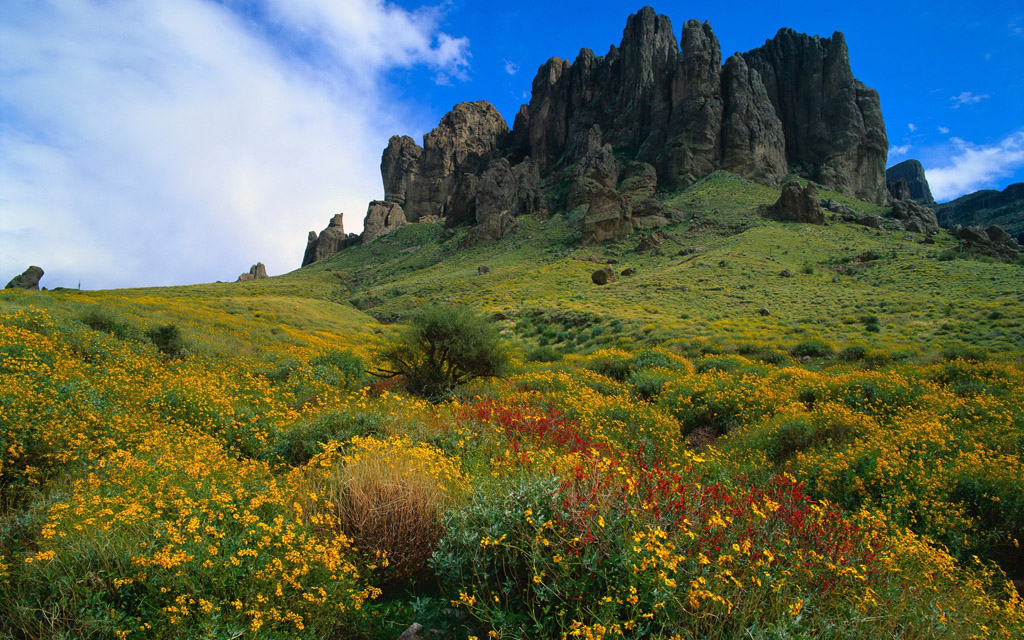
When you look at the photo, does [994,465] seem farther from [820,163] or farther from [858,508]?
[820,163]

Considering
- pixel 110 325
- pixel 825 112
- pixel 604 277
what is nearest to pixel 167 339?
pixel 110 325

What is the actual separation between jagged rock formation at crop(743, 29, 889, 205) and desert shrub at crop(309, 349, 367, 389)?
347 ft

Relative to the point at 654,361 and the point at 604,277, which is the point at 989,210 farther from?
the point at 654,361

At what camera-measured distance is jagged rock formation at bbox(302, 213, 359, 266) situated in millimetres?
125188

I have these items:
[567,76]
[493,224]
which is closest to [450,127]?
[567,76]

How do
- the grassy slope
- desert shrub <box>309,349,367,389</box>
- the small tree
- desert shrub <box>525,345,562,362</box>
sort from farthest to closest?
1. the grassy slope
2. desert shrub <box>525,345,562,362</box>
3. the small tree
4. desert shrub <box>309,349,367,389</box>

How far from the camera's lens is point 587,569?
3.10m

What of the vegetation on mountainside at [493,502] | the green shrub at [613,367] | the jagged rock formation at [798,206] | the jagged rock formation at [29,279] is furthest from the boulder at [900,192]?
the jagged rock formation at [29,279]

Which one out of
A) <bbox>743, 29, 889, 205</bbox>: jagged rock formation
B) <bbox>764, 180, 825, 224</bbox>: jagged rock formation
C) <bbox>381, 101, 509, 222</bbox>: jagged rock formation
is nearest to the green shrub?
<bbox>764, 180, 825, 224</bbox>: jagged rock formation

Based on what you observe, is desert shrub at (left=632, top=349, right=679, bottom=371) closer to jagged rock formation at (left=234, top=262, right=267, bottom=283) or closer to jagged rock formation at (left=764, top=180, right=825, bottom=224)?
jagged rock formation at (left=764, top=180, right=825, bottom=224)

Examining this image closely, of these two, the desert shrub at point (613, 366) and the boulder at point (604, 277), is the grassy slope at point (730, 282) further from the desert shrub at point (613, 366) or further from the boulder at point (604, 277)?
the desert shrub at point (613, 366)

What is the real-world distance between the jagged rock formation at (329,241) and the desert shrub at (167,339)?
115 metres

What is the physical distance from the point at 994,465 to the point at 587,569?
609 centimetres

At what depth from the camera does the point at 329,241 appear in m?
129
